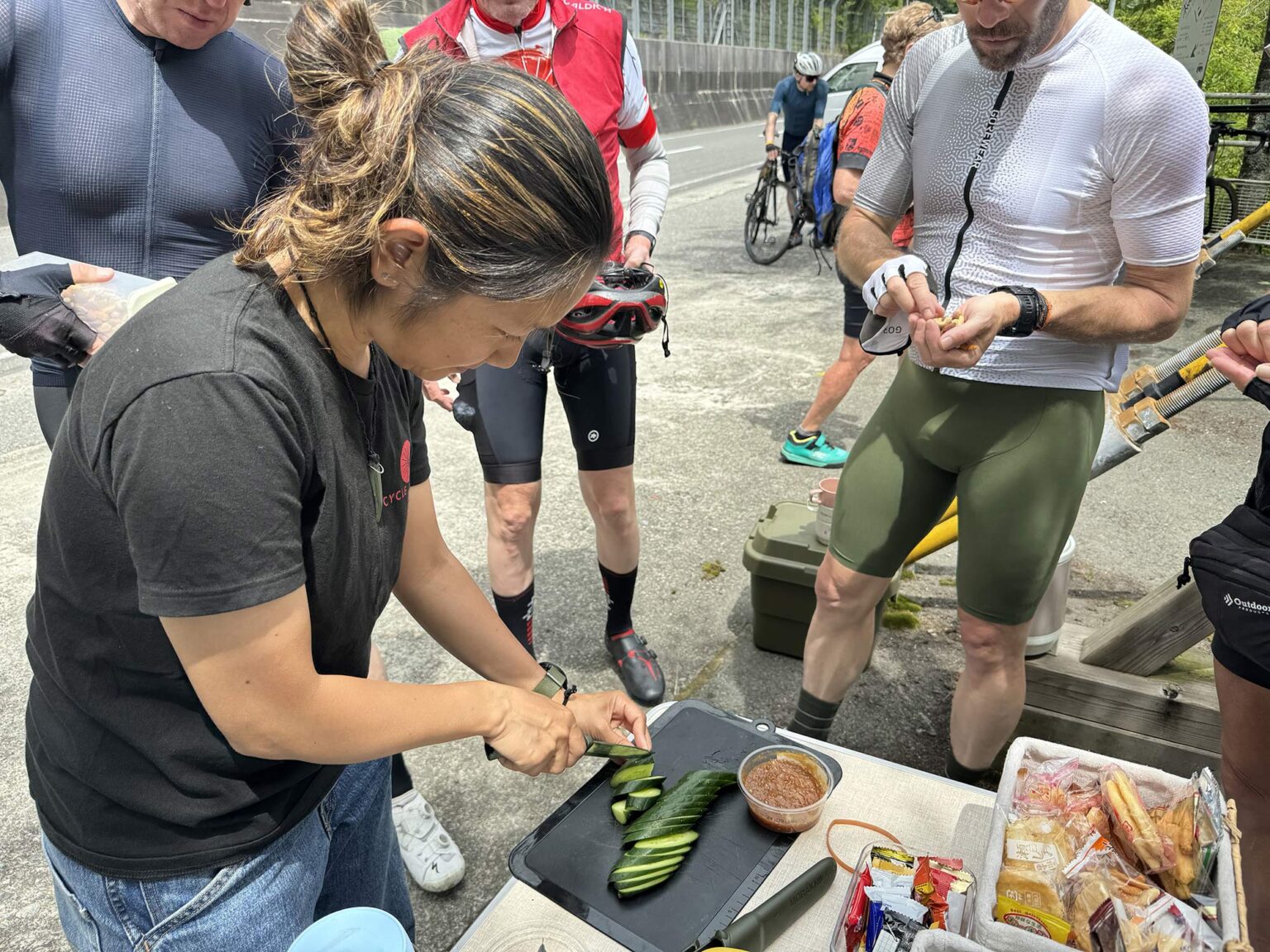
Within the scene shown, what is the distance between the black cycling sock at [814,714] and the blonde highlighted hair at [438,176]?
1.69 meters

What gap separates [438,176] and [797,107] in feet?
29.8

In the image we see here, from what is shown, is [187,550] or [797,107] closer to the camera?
[187,550]

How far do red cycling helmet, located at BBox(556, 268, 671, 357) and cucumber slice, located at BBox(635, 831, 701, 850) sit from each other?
4.57 feet

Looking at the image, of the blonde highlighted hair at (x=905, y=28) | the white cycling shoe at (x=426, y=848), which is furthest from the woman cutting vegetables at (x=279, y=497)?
the blonde highlighted hair at (x=905, y=28)

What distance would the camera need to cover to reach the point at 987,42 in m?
1.85

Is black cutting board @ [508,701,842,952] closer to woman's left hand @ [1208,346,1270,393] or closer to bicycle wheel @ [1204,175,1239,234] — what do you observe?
woman's left hand @ [1208,346,1270,393]

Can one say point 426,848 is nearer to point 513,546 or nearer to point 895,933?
point 513,546

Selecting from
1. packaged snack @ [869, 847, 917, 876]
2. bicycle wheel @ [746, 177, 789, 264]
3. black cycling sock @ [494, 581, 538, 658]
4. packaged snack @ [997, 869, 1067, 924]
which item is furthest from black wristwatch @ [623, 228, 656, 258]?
bicycle wheel @ [746, 177, 789, 264]

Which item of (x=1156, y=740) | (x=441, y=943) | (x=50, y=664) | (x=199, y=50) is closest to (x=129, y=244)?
(x=199, y=50)

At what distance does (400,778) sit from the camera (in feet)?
7.72

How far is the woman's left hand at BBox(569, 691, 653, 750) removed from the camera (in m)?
1.49

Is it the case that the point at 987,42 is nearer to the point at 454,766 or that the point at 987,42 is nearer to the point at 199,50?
the point at 199,50

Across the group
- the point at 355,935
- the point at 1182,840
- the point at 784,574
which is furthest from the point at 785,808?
the point at 784,574

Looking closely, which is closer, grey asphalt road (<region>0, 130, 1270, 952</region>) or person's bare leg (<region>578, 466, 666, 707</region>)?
grey asphalt road (<region>0, 130, 1270, 952</region>)
